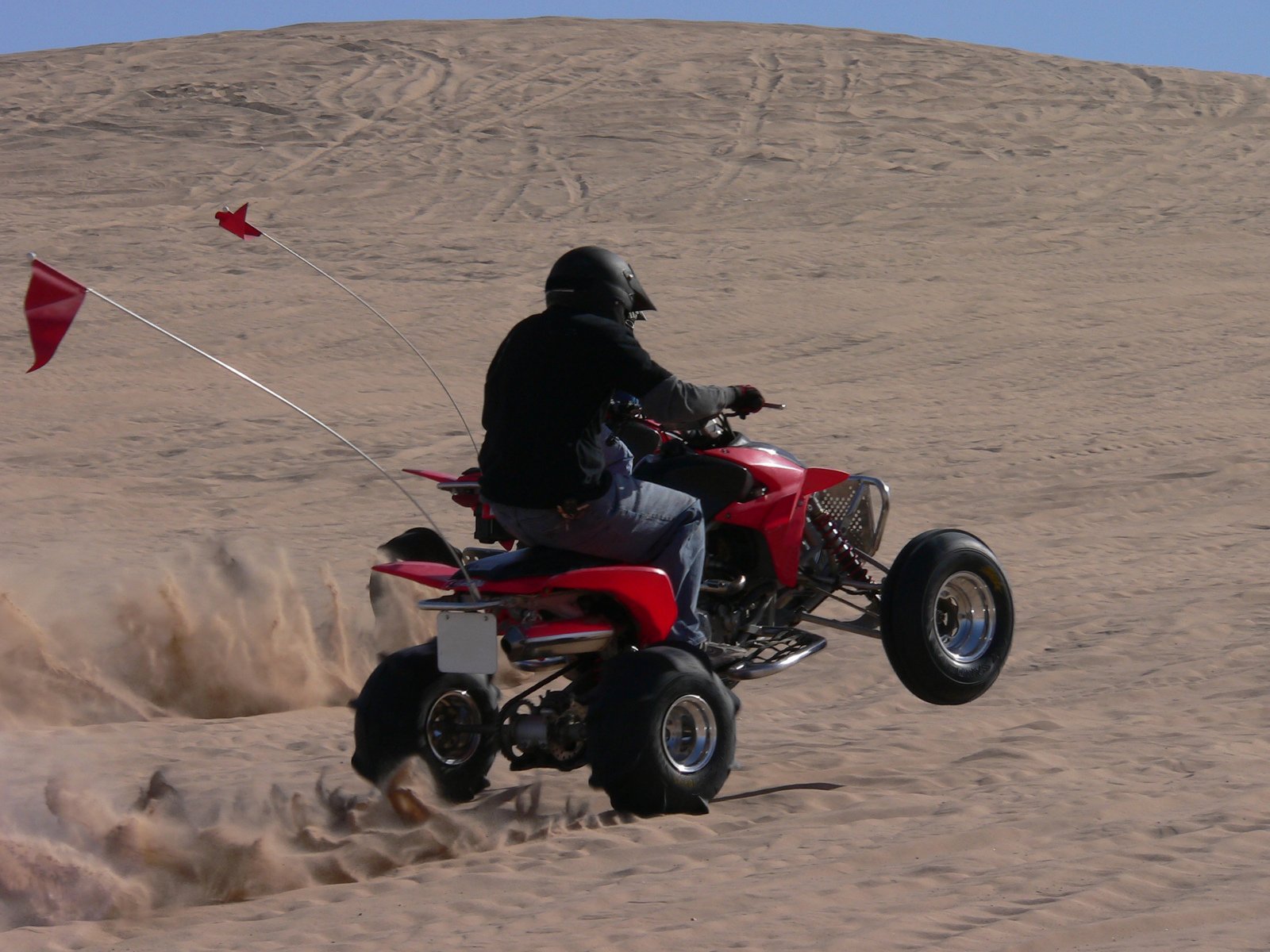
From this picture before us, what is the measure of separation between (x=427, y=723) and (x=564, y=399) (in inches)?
54.7

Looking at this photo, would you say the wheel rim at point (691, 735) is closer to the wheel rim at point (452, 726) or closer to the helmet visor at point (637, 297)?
the wheel rim at point (452, 726)

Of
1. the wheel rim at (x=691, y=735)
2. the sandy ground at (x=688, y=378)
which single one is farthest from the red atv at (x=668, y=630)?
the sandy ground at (x=688, y=378)

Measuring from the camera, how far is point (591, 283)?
5.29m

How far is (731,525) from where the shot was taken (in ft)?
20.2

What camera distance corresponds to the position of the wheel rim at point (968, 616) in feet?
20.3

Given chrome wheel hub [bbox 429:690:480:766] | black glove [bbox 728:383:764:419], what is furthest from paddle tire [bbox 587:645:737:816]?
black glove [bbox 728:383:764:419]

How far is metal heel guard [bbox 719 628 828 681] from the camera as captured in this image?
581 cm

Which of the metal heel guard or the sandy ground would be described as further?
the metal heel guard

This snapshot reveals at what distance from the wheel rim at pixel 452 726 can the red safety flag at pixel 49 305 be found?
82.3 inches

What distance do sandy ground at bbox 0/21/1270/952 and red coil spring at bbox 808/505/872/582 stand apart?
74 centimetres

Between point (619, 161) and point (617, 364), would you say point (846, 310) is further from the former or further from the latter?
point (617, 364)

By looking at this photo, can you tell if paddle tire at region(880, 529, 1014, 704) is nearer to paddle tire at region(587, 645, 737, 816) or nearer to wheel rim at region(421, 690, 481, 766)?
paddle tire at region(587, 645, 737, 816)

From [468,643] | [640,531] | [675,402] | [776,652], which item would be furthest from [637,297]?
[776,652]

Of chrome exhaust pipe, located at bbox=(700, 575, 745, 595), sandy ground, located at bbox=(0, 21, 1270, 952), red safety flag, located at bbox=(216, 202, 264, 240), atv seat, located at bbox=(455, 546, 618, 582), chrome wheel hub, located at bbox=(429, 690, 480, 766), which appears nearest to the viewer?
sandy ground, located at bbox=(0, 21, 1270, 952)
